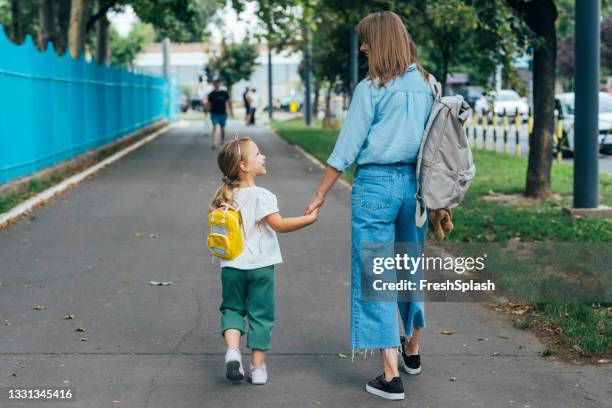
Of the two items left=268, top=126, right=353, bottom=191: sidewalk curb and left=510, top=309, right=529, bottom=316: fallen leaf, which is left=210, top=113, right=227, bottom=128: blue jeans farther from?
left=510, top=309, right=529, bottom=316: fallen leaf

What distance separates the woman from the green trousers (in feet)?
1.51

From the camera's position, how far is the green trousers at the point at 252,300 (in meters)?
5.08

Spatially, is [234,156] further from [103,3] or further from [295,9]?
[103,3]

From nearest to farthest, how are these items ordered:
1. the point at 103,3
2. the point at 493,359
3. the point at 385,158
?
the point at 385,158
the point at 493,359
the point at 103,3

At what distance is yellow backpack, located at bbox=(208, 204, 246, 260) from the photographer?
Result: 4973 millimetres

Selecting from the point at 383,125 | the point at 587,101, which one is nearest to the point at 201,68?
the point at 587,101

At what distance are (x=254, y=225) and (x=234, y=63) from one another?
67752mm

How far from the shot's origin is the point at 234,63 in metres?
71.9

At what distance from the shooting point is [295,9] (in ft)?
74.4

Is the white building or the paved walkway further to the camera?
the white building

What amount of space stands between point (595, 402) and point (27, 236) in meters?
6.88

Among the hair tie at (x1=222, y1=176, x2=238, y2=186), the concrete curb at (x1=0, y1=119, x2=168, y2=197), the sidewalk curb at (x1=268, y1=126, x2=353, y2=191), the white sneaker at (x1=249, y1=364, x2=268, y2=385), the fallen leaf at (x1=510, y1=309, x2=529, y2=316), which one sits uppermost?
the hair tie at (x1=222, y1=176, x2=238, y2=186)

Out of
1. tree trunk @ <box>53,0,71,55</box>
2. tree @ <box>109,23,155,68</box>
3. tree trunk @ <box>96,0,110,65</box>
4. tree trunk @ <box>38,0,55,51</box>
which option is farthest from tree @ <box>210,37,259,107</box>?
tree trunk @ <box>38,0,55,51</box>

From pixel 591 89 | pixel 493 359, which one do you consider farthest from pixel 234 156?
pixel 591 89
